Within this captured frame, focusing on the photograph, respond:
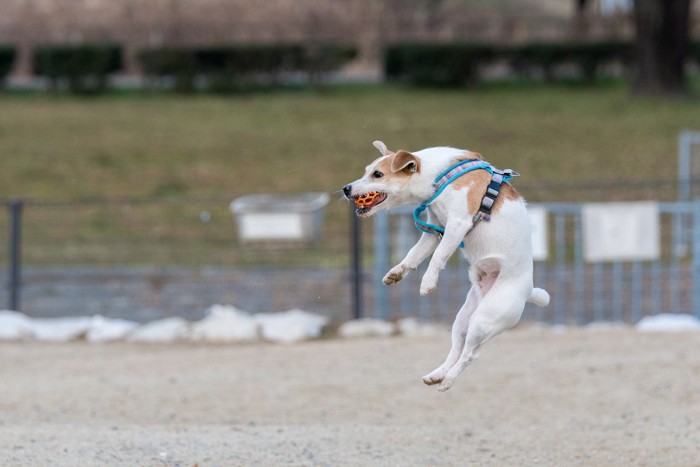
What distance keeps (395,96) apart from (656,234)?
15.7 meters

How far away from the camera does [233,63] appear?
94.8 ft

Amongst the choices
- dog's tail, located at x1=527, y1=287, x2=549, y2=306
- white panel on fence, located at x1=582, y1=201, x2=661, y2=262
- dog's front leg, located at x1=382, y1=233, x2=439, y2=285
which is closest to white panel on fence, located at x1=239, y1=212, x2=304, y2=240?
white panel on fence, located at x1=582, y1=201, x2=661, y2=262

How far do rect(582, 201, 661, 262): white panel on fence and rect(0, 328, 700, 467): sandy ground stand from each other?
1.03 meters

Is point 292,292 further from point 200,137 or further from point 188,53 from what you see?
point 188,53

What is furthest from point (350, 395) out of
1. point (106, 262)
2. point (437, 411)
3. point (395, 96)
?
point (395, 96)

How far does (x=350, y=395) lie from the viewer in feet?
31.7

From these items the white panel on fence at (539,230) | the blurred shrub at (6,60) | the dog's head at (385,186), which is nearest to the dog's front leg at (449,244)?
the dog's head at (385,186)

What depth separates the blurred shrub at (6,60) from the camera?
29141 mm

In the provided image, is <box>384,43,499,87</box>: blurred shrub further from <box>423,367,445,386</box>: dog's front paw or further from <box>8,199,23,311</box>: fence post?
<box>423,367,445,386</box>: dog's front paw

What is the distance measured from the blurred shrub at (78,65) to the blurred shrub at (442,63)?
7288mm

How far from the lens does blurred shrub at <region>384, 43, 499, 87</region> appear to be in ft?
95.8

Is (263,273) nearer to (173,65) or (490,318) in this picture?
(490,318)

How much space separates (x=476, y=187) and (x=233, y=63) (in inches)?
944

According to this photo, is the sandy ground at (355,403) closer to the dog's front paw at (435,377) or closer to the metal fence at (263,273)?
the metal fence at (263,273)
